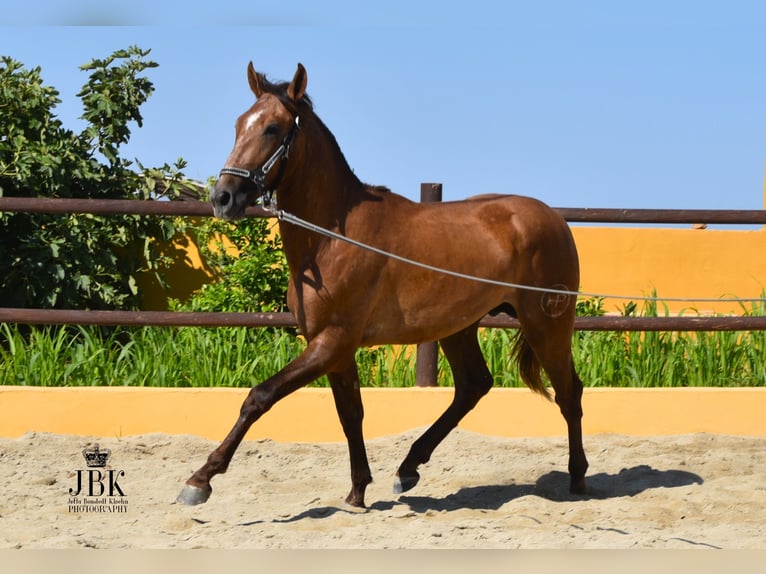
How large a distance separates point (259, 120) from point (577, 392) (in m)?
2.16

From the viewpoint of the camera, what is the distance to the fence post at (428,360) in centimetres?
682

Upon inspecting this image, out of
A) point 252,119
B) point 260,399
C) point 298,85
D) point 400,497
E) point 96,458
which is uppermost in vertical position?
point 298,85

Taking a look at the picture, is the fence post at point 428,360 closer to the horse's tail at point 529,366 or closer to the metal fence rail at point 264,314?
the metal fence rail at point 264,314

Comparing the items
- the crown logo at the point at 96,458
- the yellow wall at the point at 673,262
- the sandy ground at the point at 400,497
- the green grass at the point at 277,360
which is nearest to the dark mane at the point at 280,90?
the sandy ground at the point at 400,497

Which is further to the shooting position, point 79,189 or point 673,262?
point 673,262

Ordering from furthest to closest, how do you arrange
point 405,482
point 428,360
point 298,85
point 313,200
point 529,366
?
point 428,360 → point 529,366 → point 405,482 → point 313,200 → point 298,85

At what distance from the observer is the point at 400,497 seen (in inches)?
215

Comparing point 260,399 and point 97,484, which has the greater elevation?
point 260,399

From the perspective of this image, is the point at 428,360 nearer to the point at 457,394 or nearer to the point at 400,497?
the point at 457,394

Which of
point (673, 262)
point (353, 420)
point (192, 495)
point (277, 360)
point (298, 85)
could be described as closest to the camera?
point (192, 495)

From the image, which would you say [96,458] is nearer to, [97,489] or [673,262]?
[97,489]

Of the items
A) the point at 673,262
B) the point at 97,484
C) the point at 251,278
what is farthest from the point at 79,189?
the point at 673,262

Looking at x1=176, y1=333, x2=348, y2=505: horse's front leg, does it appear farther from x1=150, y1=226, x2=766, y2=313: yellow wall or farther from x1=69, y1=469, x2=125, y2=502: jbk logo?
x1=150, y1=226, x2=766, y2=313: yellow wall

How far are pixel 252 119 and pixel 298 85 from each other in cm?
27
